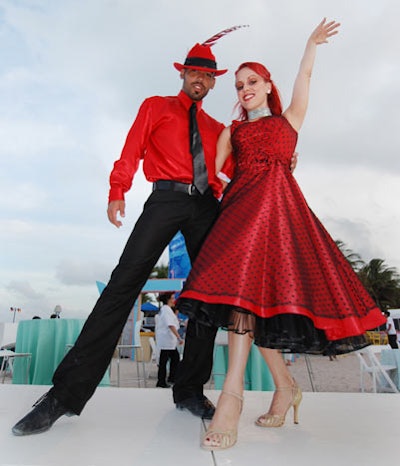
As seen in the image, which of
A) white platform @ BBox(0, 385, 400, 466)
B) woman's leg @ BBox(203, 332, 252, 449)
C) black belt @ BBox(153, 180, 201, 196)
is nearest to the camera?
white platform @ BBox(0, 385, 400, 466)

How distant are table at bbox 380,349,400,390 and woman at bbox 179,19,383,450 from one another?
15.1ft

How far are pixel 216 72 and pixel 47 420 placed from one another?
Answer: 189 cm

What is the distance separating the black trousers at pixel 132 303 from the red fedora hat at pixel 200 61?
2.27 ft

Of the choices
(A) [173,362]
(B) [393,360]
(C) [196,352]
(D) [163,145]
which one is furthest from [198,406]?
(A) [173,362]

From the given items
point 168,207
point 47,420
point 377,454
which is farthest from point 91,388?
point 377,454

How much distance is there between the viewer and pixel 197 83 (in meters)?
2.37

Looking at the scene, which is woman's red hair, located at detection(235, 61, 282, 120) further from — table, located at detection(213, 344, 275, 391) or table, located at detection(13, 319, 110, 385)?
table, located at detection(13, 319, 110, 385)

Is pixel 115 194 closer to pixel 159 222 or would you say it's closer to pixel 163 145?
pixel 159 222

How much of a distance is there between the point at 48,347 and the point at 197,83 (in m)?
4.05

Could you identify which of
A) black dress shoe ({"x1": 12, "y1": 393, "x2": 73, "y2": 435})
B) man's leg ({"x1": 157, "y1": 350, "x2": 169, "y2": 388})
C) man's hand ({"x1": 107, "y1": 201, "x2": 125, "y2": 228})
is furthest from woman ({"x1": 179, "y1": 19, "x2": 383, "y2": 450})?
man's leg ({"x1": 157, "y1": 350, "x2": 169, "y2": 388})

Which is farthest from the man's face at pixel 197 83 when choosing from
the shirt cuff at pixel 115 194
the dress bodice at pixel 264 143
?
the shirt cuff at pixel 115 194

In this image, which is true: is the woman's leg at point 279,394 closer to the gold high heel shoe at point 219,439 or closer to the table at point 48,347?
the gold high heel shoe at point 219,439

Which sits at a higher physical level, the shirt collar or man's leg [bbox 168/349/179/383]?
the shirt collar

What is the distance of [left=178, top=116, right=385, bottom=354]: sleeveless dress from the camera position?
1.50 meters
